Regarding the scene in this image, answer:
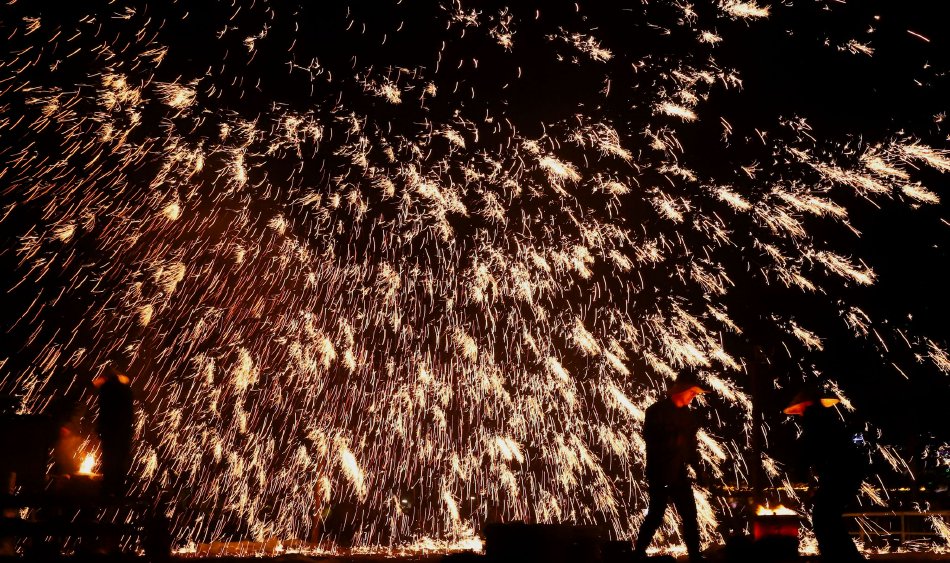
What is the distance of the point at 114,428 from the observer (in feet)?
22.9

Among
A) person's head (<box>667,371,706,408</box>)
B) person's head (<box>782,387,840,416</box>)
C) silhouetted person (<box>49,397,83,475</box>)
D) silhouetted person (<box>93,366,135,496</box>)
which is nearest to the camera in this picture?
person's head (<box>782,387,840,416</box>)

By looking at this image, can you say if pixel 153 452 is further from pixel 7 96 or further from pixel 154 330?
pixel 7 96

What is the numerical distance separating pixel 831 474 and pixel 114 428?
20.7ft

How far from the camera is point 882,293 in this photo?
16875 mm

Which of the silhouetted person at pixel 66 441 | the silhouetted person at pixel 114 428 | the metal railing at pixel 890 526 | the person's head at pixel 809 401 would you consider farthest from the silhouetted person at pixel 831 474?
the silhouetted person at pixel 66 441

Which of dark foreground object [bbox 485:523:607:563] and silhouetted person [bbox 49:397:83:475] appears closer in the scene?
dark foreground object [bbox 485:523:607:563]

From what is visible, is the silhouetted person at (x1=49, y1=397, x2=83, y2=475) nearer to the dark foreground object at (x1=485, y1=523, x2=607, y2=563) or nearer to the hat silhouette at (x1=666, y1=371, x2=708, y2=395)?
the dark foreground object at (x1=485, y1=523, x2=607, y2=563)

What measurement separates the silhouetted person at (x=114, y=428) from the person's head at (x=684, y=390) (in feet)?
16.8

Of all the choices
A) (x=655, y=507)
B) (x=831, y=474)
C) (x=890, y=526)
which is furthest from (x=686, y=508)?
(x=890, y=526)

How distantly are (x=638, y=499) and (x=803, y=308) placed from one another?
959cm

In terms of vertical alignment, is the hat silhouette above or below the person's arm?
above

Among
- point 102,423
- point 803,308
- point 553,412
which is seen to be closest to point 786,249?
point 803,308

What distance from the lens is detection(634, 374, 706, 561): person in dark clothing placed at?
20.7ft

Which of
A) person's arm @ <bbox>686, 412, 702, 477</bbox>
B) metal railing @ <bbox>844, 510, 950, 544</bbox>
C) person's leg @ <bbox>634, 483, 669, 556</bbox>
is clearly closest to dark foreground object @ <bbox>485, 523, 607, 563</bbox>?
person's leg @ <bbox>634, 483, 669, 556</bbox>
